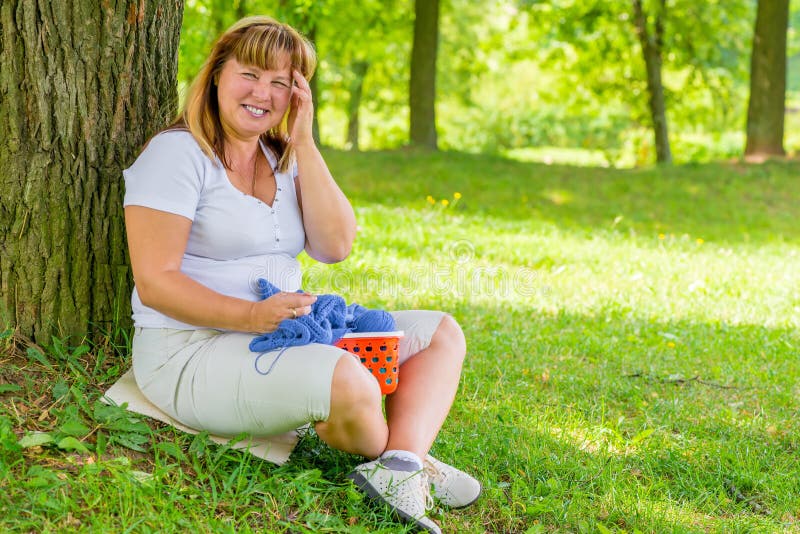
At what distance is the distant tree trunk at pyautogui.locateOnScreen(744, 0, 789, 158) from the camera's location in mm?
13195

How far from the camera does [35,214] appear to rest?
3.21 m

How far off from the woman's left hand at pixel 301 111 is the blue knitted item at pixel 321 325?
564 millimetres

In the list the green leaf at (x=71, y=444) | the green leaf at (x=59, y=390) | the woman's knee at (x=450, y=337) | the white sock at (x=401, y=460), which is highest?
the woman's knee at (x=450, y=337)

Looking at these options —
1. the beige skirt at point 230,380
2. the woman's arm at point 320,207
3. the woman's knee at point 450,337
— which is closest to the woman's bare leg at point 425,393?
the woman's knee at point 450,337

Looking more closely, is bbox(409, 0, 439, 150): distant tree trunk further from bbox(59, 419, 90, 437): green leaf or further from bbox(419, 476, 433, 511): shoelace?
bbox(59, 419, 90, 437): green leaf

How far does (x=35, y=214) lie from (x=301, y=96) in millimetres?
1087

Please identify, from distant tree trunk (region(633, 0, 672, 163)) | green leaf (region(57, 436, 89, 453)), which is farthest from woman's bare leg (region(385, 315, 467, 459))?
distant tree trunk (region(633, 0, 672, 163))

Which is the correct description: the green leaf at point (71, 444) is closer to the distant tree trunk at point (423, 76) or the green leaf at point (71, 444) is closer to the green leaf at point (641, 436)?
the green leaf at point (641, 436)

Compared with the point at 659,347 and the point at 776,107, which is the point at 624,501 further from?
the point at 776,107

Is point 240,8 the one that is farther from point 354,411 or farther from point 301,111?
point 354,411

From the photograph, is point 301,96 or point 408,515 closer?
point 408,515

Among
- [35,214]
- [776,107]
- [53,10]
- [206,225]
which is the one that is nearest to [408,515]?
[206,225]

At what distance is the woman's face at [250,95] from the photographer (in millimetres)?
3043

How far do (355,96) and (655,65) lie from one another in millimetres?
10547
